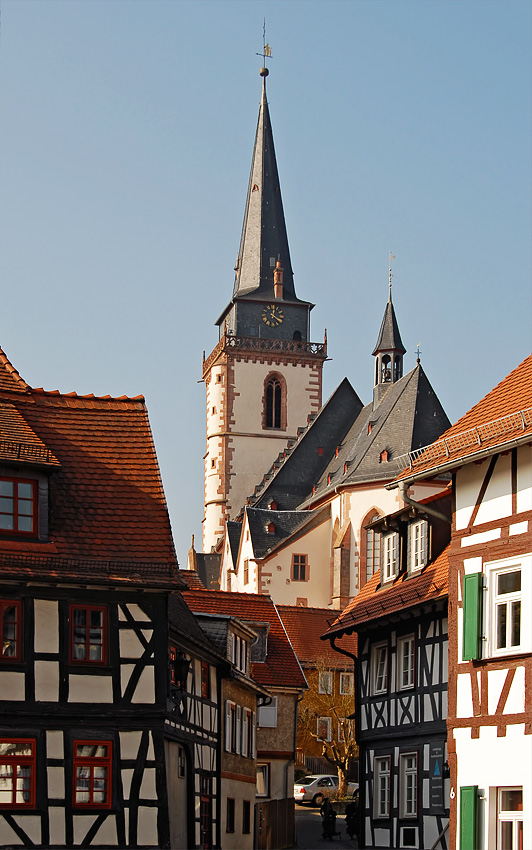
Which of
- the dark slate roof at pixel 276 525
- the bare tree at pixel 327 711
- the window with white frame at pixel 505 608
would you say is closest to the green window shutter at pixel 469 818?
the window with white frame at pixel 505 608

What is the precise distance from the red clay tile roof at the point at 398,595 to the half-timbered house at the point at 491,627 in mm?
4137

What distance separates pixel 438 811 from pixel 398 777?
69.8 inches

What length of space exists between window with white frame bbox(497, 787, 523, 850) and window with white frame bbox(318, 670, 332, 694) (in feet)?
96.9

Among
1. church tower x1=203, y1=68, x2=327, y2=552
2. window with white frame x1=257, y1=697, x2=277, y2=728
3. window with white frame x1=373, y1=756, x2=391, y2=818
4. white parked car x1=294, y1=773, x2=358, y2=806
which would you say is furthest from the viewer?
church tower x1=203, y1=68, x2=327, y2=552

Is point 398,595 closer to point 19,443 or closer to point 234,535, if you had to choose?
point 19,443

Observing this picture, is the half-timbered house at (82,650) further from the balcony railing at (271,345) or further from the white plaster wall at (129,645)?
the balcony railing at (271,345)

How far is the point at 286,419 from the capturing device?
82.6 meters

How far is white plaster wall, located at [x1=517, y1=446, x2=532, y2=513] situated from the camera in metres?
17.0

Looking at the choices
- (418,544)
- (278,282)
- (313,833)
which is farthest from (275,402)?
(418,544)

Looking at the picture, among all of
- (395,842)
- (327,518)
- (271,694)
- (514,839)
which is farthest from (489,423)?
(327,518)

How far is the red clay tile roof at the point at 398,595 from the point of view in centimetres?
2283

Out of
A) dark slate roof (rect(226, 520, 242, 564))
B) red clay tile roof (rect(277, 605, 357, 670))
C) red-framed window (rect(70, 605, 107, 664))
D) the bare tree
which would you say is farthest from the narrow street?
dark slate roof (rect(226, 520, 242, 564))

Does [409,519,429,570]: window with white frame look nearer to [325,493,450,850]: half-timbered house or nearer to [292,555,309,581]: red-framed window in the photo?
[325,493,450,850]: half-timbered house

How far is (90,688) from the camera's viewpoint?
70.8ft
